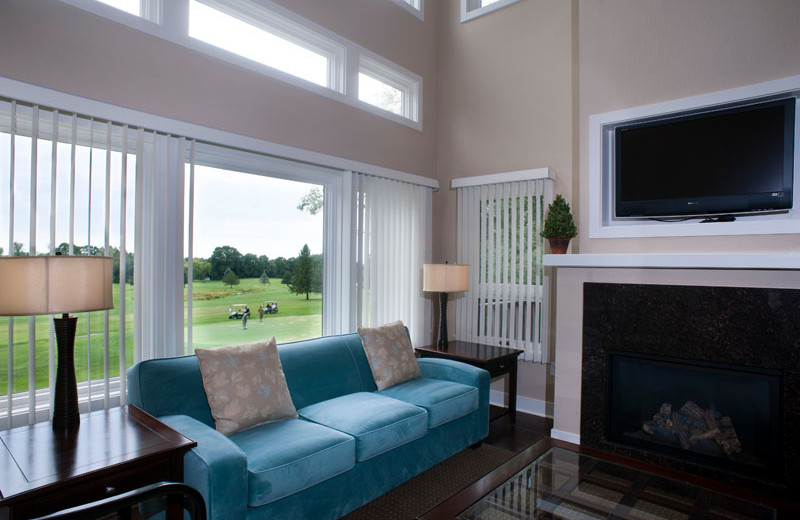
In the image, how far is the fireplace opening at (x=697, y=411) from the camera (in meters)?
2.87

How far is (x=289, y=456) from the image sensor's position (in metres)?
2.13

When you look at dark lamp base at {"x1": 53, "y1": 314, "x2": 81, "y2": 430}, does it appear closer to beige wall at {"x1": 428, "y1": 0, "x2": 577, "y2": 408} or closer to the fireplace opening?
A: the fireplace opening

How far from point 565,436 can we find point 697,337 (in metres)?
1.21

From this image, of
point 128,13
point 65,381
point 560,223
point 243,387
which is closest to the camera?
point 65,381

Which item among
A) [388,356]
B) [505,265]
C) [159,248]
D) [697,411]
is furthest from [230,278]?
[697,411]

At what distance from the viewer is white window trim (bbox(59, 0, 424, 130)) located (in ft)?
8.63

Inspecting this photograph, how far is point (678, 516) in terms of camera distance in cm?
193

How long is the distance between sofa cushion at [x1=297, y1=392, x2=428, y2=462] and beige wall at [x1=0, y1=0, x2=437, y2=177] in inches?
75.8

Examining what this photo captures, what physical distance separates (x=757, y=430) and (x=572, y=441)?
1168 millimetres

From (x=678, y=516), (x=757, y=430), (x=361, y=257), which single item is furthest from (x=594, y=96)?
(x=678, y=516)

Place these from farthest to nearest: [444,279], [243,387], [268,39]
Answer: [444,279] < [268,39] < [243,387]

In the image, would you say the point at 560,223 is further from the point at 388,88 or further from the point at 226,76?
the point at 226,76

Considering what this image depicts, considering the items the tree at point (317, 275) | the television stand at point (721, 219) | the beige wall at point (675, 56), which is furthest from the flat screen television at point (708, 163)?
the tree at point (317, 275)

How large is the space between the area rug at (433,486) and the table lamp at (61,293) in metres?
1.51
